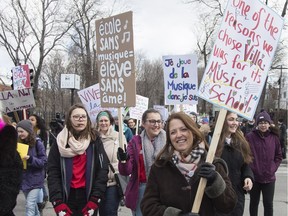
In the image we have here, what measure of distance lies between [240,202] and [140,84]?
1736 inches

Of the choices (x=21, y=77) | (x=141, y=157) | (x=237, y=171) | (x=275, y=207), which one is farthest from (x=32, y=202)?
(x=21, y=77)

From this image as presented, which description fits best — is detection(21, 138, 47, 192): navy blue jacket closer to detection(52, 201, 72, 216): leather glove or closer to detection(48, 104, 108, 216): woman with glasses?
detection(48, 104, 108, 216): woman with glasses

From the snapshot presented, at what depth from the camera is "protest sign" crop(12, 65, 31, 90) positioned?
9.41 metres

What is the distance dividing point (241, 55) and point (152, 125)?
173 cm

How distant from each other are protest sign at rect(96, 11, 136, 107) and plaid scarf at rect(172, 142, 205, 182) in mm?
1600

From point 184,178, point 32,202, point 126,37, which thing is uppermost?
point 126,37

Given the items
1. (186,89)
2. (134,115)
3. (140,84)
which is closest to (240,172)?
(186,89)

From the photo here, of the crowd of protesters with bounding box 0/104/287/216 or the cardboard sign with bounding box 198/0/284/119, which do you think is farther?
the cardboard sign with bounding box 198/0/284/119

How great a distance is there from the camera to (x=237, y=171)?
4082mm

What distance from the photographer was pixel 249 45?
9.52 feet

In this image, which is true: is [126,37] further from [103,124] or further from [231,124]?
[231,124]

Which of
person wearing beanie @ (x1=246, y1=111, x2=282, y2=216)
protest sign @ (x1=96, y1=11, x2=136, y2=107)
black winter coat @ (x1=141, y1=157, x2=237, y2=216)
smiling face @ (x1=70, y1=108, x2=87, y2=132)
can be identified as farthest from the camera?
person wearing beanie @ (x1=246, y1=111, x2=282, y2=216)

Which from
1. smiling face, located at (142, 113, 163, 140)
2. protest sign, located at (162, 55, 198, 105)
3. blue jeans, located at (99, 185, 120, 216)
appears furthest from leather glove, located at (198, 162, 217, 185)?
protest sign, located at (162, 55, 198, 105)

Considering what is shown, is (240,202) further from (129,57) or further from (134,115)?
(134,115)
